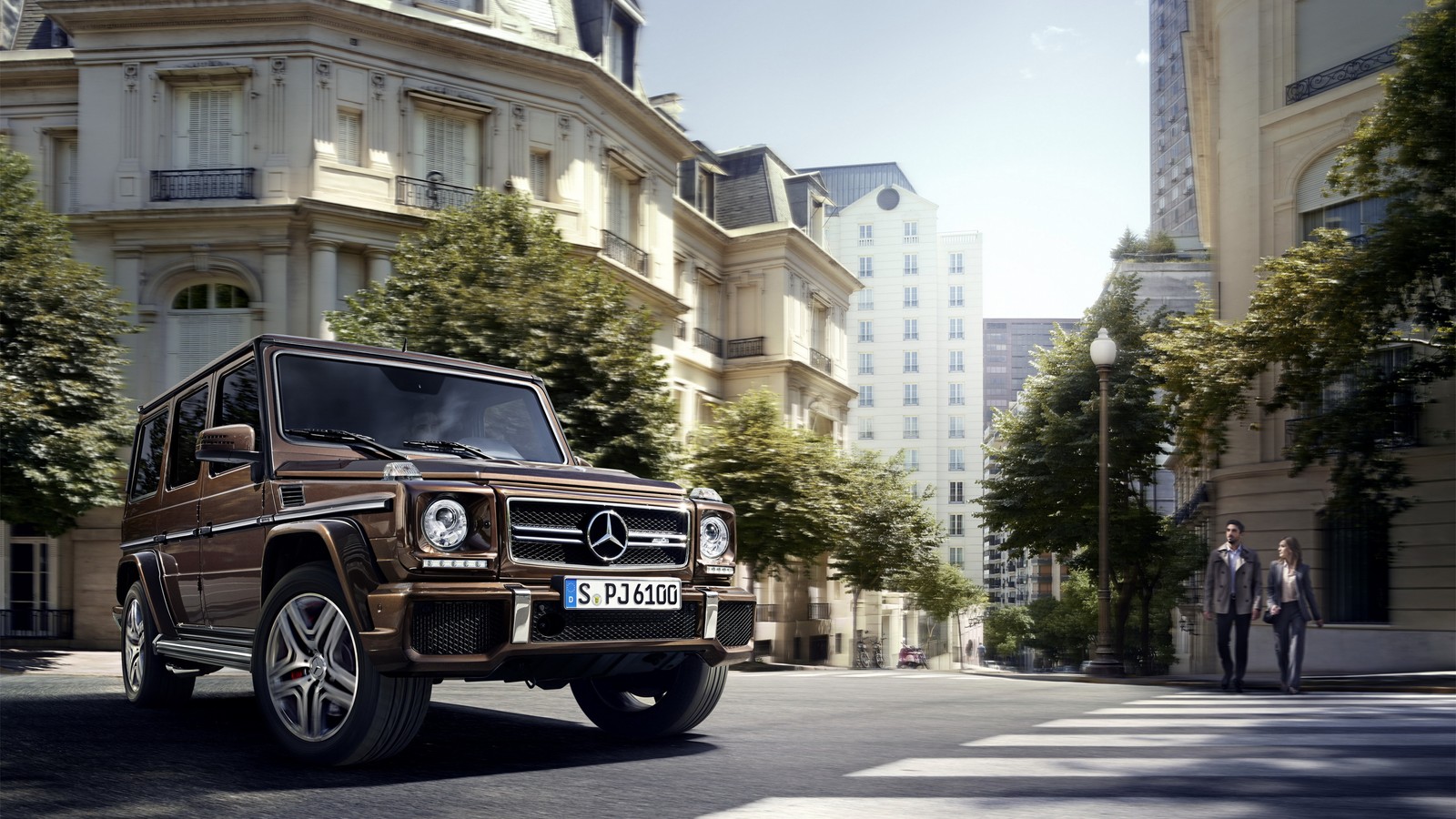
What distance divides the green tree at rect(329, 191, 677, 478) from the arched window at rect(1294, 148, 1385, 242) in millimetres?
13870

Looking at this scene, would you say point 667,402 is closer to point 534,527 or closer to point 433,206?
point 433,206

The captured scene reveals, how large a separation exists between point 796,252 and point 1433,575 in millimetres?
27842

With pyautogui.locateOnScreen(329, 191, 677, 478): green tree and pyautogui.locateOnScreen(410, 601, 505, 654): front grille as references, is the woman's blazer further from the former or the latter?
pyautogui.locateOnScreen(410, 601, 505, 654): front grille

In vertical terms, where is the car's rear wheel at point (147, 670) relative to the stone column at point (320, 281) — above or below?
below

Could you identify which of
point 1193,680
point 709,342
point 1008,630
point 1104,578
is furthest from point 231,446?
point 1008,630

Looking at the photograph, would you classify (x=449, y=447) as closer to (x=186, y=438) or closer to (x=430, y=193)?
(x=186, y=438)

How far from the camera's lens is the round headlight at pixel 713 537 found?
6.11 metres

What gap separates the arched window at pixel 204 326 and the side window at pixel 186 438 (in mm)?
20856

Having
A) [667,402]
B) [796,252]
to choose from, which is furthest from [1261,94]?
[796,252]

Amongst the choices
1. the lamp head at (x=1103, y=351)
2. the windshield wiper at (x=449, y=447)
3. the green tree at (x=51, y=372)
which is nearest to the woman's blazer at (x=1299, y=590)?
the lamp head at (x=1103, y=351)

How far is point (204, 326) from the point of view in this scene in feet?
90.7

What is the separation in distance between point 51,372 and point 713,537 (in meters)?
17.8

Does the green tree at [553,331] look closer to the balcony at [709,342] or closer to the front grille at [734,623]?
the front grille at [734,623]

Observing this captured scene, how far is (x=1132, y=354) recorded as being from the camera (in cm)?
2886
